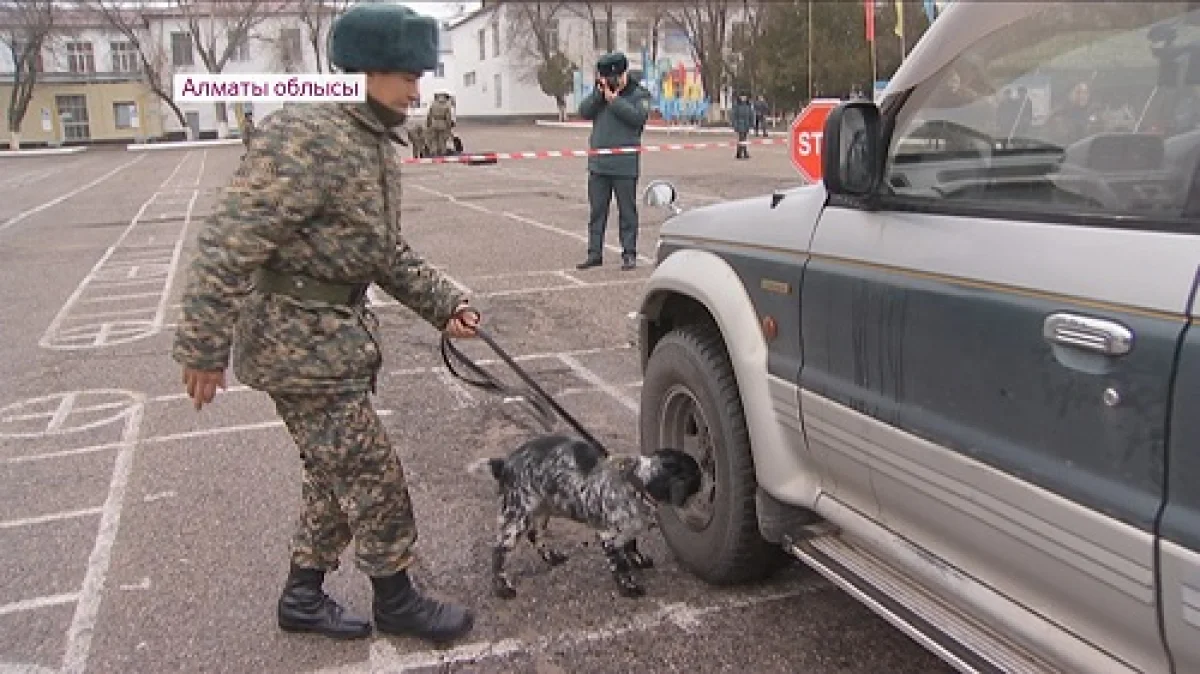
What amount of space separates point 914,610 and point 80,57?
7934cm

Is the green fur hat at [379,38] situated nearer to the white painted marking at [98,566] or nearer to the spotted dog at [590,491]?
the spotted dog at [590,491]

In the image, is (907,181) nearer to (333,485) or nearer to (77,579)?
(333,485)

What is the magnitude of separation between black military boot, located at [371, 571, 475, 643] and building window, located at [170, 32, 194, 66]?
77.4 m

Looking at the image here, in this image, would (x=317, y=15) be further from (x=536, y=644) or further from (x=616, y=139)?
(x=536, y=644)

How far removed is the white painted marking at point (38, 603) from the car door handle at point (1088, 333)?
344 centimetres

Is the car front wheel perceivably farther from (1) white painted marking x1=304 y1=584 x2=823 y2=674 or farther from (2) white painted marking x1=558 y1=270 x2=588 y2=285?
(2) white painted marking x1=558 y1=270 x2=588 y2=285

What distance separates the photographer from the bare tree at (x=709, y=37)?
58.6m

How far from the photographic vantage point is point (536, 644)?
341 centimetres

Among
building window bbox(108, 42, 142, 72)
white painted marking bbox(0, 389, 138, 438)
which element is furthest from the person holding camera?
building window bbox(108, 42, 142, 72)

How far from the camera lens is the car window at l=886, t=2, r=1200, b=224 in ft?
7.08

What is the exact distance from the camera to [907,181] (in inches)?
107

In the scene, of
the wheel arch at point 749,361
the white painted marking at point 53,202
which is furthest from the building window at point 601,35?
the wheel arch at point 749,361

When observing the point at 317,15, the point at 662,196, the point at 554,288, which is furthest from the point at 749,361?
the point at 317,15

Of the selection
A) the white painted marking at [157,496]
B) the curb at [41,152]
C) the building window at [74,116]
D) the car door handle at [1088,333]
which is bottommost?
the white painted marking at [157,496]
